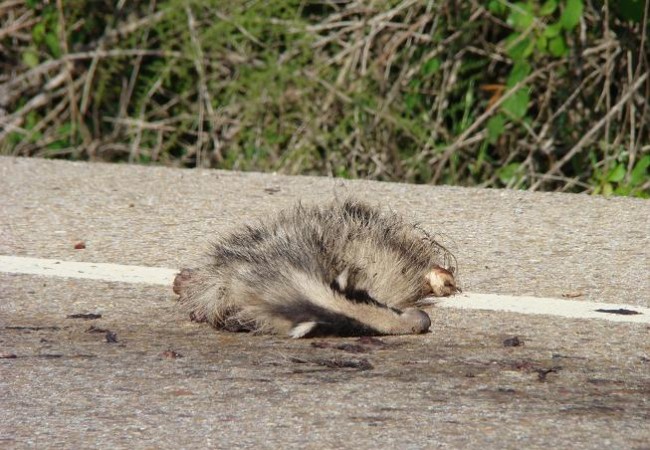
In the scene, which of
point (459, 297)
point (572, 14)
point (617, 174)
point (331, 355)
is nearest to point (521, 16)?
Answer: point (572, 14)

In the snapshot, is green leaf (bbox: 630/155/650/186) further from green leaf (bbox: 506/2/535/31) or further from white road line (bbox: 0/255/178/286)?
white road line (bbox: 0/255/178/286)

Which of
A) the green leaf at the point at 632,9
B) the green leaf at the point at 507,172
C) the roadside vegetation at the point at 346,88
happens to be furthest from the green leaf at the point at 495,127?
the green leaf at the point at 632,9

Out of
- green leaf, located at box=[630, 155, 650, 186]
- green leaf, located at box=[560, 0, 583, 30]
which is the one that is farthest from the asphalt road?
green leaf, located at box=[560, 0, 583, 30]

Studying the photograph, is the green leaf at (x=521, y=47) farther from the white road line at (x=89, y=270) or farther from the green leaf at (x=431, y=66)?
the white road line at (x=89, y=270)

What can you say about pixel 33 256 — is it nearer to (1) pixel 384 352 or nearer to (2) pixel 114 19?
(1) pixel 384 352

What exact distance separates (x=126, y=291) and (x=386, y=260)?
108 cm

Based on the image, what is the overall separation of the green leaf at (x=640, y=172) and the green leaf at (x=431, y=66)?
1.56 m

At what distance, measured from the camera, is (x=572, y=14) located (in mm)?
7609

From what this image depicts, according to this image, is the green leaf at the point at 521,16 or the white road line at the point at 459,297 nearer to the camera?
the white road line at the point at 459,297

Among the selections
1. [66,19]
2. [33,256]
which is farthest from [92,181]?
[66,19]

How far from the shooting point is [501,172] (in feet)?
26.9

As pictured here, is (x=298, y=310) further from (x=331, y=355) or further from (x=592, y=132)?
(x=592, y=132)

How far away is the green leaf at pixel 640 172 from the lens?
751cm

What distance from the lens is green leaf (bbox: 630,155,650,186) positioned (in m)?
7.51
